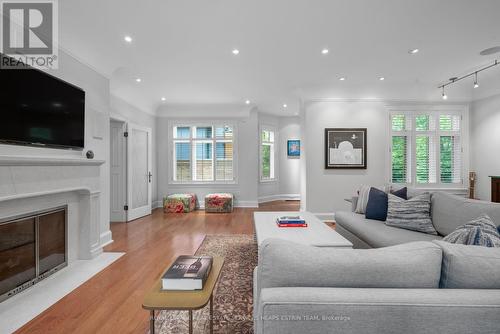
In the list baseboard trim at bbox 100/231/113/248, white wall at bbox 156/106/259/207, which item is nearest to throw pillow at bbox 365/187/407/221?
baseboard trim at bbox 100/231/113/248

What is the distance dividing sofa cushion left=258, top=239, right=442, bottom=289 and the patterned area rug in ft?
3.55

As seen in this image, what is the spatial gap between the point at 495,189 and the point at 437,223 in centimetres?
307

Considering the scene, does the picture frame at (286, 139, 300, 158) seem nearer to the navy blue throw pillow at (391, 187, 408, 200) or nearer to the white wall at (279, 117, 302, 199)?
the white wall at (279, 117, 302, 199)

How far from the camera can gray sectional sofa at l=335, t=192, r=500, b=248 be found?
2.19 meters

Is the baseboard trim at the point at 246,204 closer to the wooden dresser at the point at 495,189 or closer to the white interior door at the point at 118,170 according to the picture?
the white interior door at the point at 118,170

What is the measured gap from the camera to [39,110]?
240cm

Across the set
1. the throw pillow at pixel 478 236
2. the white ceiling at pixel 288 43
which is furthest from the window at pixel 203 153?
the throw pillow at pixel 478 236

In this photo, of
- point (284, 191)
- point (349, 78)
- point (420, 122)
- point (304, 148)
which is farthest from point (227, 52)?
point (284, 191)

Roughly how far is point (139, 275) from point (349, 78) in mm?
4340

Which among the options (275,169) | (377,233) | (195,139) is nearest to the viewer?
(377,233)

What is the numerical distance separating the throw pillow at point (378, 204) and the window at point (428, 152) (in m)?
2.47

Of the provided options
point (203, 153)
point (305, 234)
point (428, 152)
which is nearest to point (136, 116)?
point (203, 153)

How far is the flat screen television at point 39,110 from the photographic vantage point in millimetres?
2088

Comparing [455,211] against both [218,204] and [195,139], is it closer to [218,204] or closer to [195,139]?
[218,204]
